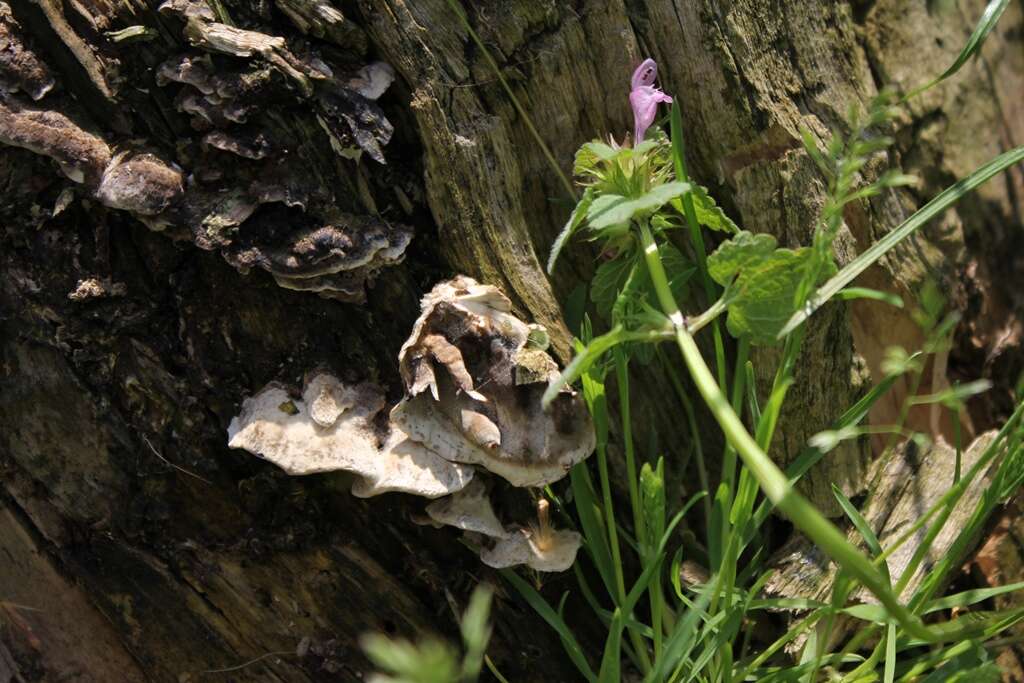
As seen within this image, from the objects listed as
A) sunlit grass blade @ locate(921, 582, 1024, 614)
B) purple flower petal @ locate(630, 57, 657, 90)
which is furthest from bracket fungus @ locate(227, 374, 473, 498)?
sunlit grass blade @ locate(921, 582, 1024, 614)

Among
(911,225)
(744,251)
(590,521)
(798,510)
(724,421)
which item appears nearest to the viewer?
(798,510)

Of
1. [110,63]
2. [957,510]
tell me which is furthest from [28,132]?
[957,510]

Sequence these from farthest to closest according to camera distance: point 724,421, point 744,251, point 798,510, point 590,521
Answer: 1. point 590,521
2. point 744,251
3. point 724,421
4. point 798,510

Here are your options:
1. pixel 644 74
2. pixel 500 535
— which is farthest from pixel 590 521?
pixel 644 74

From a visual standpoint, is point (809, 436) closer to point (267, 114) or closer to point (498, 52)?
point (498, 52)

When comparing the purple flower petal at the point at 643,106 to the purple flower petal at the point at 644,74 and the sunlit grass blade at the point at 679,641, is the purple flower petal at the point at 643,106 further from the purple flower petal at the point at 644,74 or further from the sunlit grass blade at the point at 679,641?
the sunlit grass blade at the point at 679,641

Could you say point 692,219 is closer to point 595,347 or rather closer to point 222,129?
point 595,347

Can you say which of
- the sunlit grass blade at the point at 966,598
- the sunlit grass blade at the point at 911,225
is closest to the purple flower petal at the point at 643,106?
the sunlit grass blade at the point at 911,225
